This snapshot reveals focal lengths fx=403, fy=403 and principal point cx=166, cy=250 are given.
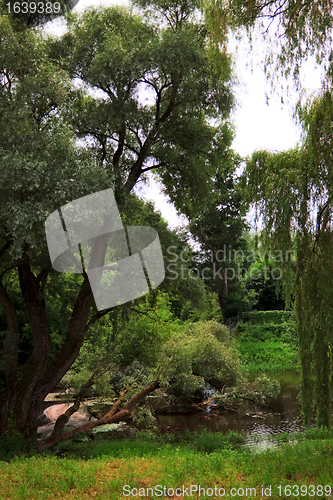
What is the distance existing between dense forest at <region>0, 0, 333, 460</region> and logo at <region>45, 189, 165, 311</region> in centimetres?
27

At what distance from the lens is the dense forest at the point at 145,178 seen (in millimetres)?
7598

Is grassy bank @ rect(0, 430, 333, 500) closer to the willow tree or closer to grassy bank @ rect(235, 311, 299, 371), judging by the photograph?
the willow tree

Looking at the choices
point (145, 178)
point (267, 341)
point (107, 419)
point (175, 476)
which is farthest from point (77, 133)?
point (267, 341)

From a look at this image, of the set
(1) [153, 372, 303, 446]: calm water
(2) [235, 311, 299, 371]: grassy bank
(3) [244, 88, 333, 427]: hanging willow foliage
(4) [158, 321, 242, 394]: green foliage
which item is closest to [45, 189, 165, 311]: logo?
(4) [158, 321, 242, 394]: green foliage

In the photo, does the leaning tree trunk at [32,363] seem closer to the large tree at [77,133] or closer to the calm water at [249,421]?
the large tree at [77,133]

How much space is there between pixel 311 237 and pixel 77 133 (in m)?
7.05

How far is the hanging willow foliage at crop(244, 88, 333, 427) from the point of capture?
733cm

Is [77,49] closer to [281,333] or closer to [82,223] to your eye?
[82,223]

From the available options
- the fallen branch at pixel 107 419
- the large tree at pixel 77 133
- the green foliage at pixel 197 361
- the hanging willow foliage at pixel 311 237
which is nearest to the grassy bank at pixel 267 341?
the green foliage at pixel 197 361

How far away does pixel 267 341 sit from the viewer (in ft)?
90.9

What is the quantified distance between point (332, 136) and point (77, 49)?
7568mm

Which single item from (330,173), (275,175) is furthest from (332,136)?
(275,175)

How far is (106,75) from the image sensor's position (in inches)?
417

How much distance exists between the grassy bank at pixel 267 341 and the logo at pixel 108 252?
14.2m
